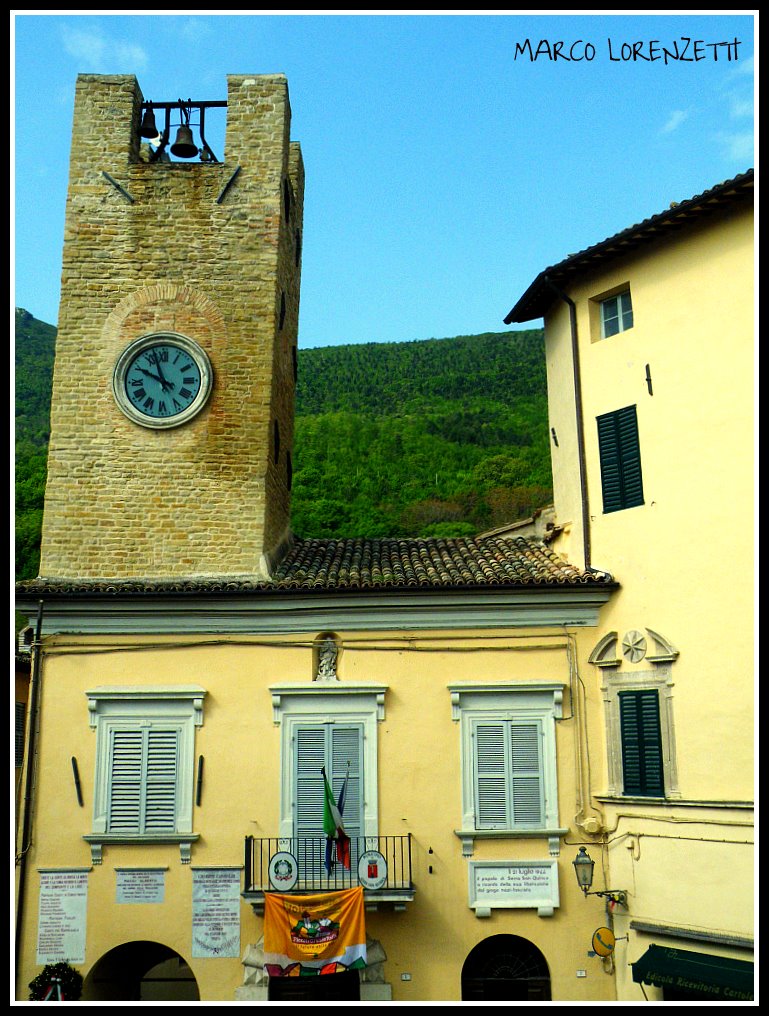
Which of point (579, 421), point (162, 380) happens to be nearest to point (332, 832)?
point (579, 421)

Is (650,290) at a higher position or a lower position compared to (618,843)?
higher

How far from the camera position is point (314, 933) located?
13.7 m

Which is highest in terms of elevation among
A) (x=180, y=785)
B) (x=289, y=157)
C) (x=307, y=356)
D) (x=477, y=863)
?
(x=307, y=356)

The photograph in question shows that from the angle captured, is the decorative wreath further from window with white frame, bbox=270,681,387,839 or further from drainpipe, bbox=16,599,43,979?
window with white frame, bbox=270,681,387,839

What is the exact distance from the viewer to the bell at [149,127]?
1852cm

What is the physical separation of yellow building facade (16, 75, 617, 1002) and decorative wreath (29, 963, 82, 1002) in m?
0.19

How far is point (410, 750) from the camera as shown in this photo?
49.5ft

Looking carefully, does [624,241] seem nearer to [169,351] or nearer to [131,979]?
[169,351]

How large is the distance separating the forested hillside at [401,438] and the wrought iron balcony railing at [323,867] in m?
28.4

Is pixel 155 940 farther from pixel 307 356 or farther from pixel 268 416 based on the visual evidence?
pixel 307 356

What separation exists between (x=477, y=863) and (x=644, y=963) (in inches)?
99.5

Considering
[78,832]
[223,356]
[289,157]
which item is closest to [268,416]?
[223,356]

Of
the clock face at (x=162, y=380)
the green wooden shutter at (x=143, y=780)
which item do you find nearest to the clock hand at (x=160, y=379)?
the clock face at (x=162, y=380)

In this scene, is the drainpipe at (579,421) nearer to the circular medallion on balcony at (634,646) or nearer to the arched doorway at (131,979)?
the circular medallion on balcony at (634,646)
